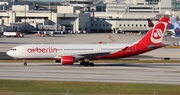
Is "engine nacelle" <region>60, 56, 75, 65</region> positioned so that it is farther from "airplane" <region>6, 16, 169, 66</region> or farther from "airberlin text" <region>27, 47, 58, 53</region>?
"airberlin text" <region>27, 47, 58, 53</region>

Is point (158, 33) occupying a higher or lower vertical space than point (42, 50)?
higher

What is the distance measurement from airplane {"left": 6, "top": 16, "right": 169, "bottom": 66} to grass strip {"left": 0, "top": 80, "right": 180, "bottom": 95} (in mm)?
16483

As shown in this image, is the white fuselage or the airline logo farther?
the airline logo

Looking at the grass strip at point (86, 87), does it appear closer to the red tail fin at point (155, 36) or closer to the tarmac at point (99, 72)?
the tarmac at point (99, 72)

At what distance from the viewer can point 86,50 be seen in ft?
221

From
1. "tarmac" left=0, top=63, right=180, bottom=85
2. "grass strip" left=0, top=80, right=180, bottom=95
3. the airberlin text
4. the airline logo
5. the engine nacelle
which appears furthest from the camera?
the airline logo

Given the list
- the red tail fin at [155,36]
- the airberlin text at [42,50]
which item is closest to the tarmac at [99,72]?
the airberlin text at [42,50]

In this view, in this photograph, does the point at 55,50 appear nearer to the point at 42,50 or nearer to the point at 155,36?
the point at 42,50

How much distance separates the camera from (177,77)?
55094 millimetres

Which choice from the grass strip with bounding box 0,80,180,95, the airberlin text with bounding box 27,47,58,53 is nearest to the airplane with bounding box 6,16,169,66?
the airberlin text with bounding box 27,47,58,53

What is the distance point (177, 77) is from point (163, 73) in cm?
385

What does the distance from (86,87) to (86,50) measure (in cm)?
2075

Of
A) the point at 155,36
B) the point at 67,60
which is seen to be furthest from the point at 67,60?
the point at 155,36

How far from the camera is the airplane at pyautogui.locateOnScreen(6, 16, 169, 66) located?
218 feet
